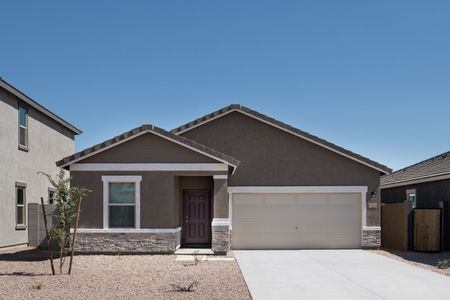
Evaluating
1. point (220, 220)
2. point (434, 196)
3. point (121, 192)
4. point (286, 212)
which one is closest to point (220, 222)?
point (220, 220)

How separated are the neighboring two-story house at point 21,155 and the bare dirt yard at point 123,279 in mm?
4294

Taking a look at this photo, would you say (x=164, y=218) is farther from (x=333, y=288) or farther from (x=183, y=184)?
(x=333, y=288)

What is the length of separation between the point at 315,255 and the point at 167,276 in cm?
666

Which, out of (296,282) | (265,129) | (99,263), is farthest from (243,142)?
(296,282)

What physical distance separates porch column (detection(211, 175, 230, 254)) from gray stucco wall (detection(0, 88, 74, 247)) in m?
8.15

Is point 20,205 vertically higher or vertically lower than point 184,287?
higher

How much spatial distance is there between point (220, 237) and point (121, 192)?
3.60 metres

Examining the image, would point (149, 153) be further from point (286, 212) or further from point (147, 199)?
point (286, 212)

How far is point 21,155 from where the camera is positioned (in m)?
22.1

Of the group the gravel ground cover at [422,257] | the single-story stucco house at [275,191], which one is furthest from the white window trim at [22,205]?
the gravel ground cover at [422,257]

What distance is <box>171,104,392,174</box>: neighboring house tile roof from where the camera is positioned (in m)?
20.2

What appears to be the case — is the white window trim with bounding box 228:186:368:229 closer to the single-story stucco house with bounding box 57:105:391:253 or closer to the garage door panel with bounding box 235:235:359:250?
the single-story stucco house with bounding box 57:105:391:253

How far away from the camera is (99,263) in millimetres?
15500

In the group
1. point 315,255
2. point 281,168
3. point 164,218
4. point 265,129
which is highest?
point 265,129
